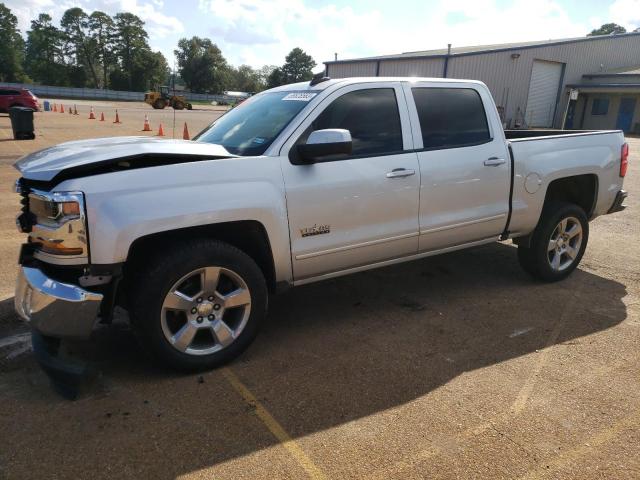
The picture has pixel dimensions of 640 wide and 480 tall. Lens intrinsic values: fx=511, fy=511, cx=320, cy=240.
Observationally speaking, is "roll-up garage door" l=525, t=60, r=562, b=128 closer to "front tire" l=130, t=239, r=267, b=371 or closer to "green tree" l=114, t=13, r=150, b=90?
"front tire" l=130, t=239, r=267, b=371

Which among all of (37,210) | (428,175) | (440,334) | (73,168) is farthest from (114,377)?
(428,175)

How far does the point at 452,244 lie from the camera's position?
14.9 ft

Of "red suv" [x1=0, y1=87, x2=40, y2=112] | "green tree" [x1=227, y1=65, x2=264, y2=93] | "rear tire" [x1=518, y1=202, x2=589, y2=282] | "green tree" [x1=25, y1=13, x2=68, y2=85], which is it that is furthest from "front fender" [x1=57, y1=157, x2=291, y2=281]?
"green tree" [x1=227, y1=65, x2=264, y2=93]

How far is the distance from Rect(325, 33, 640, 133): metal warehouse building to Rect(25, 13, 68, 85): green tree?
77.1 metres

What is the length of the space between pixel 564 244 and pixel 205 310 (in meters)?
3.80

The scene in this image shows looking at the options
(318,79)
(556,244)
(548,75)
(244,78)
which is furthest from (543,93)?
(244,78)

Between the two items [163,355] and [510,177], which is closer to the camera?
[163,355]

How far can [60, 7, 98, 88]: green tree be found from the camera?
10162 centimetres

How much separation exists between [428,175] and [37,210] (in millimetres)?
2799

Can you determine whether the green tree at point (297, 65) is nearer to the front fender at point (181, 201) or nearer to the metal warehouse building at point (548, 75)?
the metal warehouse building at point (548, 75)

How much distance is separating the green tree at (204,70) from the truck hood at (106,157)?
104182 mm

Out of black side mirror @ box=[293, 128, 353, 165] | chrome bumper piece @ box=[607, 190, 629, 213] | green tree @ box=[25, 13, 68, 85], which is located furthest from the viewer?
green tree @ box=[25, 13, 68, 85]

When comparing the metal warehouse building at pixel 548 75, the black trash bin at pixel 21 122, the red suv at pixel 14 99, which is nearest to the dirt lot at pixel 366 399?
A: the black trash bin at pixel 21 122

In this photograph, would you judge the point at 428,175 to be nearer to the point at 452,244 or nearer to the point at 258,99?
the point at 452,244
